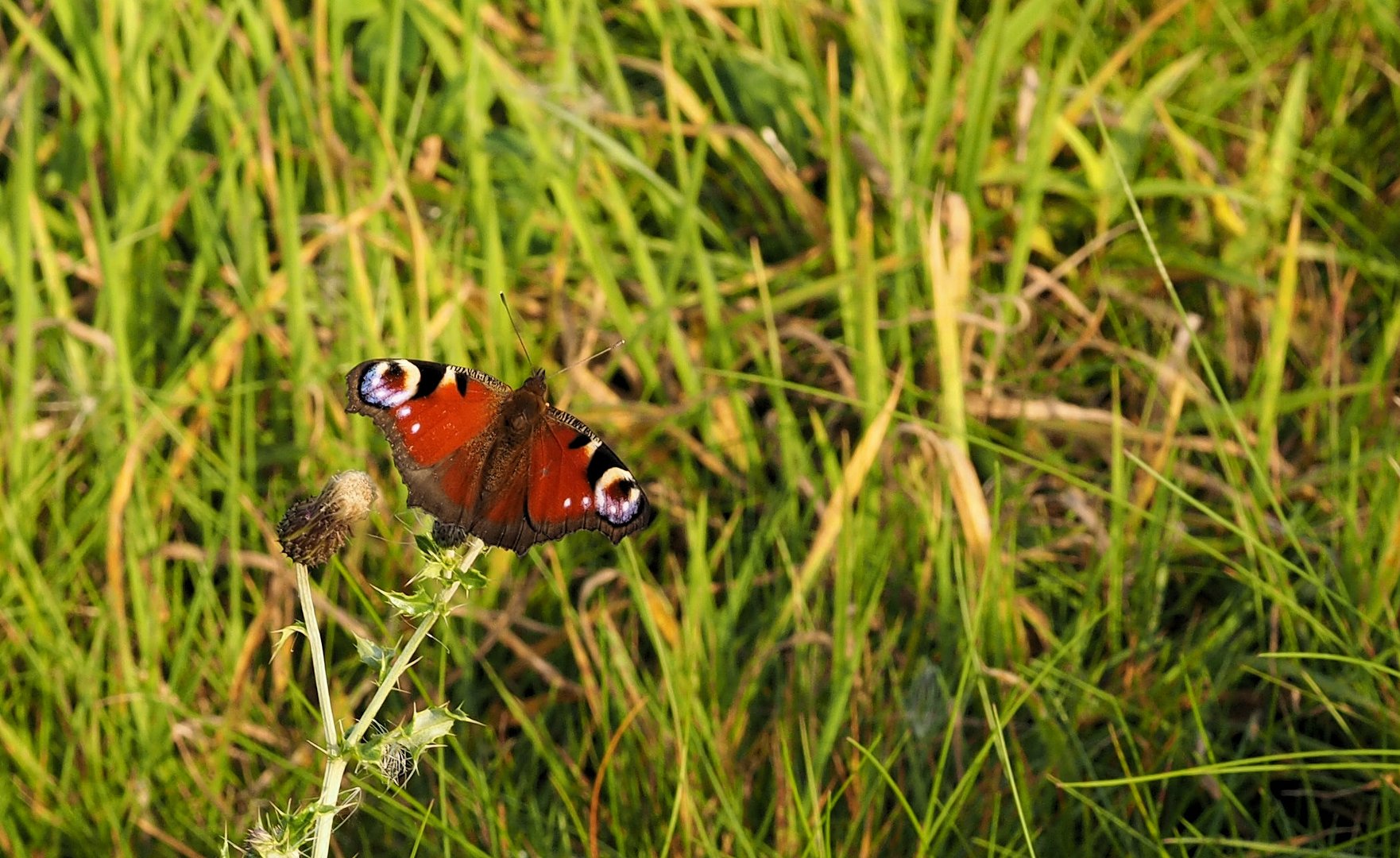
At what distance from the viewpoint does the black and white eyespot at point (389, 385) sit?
1.56 meters

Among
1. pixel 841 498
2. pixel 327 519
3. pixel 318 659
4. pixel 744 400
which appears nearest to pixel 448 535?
pixel 327 519

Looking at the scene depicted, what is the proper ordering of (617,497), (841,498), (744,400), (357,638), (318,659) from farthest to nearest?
1. (744,400)
2. (841,498)
3. (617,497)
4. (357,638)
5. (318,659)

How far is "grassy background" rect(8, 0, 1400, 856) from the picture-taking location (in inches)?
87.4

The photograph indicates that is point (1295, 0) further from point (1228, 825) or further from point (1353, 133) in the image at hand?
point (1228, 825)

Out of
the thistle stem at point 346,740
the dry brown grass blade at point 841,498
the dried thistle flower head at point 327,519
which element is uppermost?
the dried thistle flower head at point 327,519

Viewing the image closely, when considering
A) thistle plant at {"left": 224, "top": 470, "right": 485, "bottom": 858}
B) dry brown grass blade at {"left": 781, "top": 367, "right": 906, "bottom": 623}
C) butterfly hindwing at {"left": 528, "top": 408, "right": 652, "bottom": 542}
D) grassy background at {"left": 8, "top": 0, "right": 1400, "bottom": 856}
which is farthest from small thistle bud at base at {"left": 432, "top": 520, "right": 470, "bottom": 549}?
dry brown grass blade at {"left": 781, "top": 367, "right": 906, "bottom": 623}

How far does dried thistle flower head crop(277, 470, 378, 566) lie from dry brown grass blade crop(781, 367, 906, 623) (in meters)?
1.16

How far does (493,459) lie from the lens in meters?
1.57

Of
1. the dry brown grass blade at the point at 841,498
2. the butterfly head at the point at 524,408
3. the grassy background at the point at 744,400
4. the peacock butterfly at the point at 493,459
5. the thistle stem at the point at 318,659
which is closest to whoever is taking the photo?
the thistle stem at the point at 318,659

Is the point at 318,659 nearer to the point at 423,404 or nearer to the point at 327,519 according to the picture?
→ the point at 327,519

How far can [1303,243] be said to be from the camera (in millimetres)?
3121

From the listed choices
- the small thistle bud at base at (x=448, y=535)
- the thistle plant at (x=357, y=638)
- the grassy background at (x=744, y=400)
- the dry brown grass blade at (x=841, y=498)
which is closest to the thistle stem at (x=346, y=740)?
the thistle plant at (x=357, y=638)

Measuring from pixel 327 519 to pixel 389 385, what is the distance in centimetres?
23

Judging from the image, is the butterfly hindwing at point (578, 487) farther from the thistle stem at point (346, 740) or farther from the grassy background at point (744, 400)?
the grassy background at point (744, 400)
